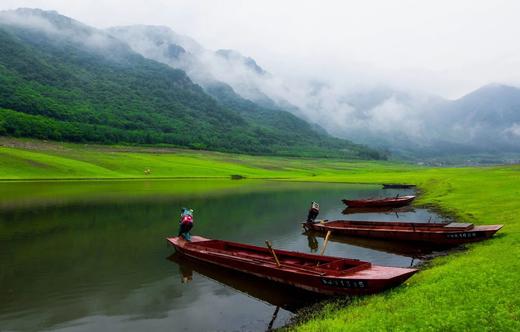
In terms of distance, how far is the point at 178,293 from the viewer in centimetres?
2477

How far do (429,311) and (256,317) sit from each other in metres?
8.60

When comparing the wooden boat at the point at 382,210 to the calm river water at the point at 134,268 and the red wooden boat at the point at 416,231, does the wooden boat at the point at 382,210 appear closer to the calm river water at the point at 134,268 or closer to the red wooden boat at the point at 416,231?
the calm river water at the point at 134,268

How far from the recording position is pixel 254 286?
2614cm

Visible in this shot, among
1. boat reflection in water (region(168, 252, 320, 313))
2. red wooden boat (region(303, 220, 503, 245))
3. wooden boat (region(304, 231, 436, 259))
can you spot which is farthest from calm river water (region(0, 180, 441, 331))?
red wooden boat (region(303, 220, 503, 245))

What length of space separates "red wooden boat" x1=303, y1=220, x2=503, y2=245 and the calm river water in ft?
5.64

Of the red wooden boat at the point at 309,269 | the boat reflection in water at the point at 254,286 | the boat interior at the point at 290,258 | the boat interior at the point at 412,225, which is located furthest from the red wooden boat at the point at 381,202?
the boat reflection in water at the point at 254,286

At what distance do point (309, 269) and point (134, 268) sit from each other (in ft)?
43.4

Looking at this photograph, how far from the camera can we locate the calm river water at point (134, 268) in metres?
21.0

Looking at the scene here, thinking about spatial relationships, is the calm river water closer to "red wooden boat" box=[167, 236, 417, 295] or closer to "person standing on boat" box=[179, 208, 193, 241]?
"red wooden boat" box=[167, 236, 417, 295]

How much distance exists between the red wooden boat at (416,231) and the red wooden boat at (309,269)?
1325 centimetres

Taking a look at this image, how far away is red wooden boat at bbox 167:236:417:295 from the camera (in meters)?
21.1

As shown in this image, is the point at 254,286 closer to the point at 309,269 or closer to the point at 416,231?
the point at 309,269

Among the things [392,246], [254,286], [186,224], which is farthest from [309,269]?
[392,246]

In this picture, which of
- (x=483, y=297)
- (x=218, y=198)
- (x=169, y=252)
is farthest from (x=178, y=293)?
(x=218, y=198)
